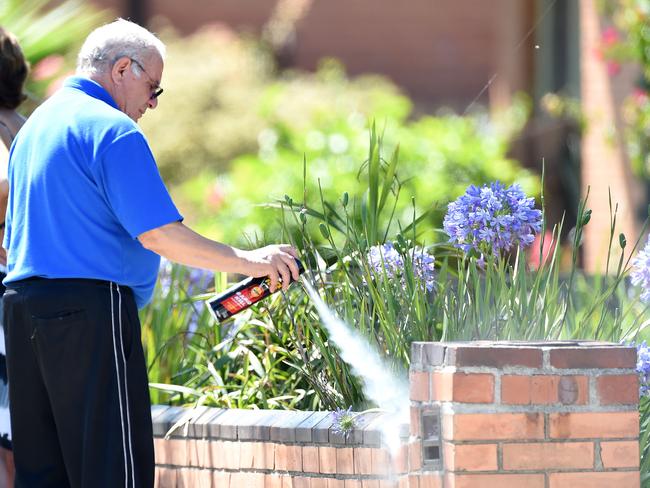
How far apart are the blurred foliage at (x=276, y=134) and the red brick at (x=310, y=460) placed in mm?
4580

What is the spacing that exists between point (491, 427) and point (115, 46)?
1.53 metres

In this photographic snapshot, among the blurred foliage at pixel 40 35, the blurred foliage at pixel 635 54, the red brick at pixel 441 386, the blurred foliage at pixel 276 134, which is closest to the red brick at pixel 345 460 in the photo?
the red brick at pixel 441 386

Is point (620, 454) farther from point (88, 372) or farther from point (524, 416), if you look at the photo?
point (88, 372)

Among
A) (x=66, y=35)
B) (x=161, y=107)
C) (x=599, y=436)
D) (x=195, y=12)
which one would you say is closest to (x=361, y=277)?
(x=599, y=436)

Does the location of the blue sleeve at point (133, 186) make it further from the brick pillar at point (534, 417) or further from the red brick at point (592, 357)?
the red brick at point (592, 357)

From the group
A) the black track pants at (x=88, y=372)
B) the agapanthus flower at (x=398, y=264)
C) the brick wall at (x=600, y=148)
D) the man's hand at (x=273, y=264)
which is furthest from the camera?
the brick wall at (x=600, y=148)

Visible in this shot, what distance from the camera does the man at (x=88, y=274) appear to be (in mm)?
3408

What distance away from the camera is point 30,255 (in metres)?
3.47

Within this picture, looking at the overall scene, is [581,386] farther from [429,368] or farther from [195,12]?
[195,12]

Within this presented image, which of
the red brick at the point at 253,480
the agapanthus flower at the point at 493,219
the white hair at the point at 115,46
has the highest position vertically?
the white hair at the point at 115,46

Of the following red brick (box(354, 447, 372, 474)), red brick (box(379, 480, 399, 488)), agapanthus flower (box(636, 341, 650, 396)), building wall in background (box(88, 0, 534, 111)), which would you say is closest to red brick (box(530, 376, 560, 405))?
red brick (box(379, 480, 399, 488))

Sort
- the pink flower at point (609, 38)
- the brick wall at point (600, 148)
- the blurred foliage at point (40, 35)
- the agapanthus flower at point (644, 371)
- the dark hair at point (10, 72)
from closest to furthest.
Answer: the agapanthus flower at point (644, 371) → the dark hair at point (10, 72) → the blurred foliage at point (40, 35) → the pink flower at point (609, 38) → the brick wall at point (600, 148)

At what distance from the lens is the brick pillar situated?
3008 mm

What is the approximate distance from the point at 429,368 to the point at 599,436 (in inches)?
17.0
